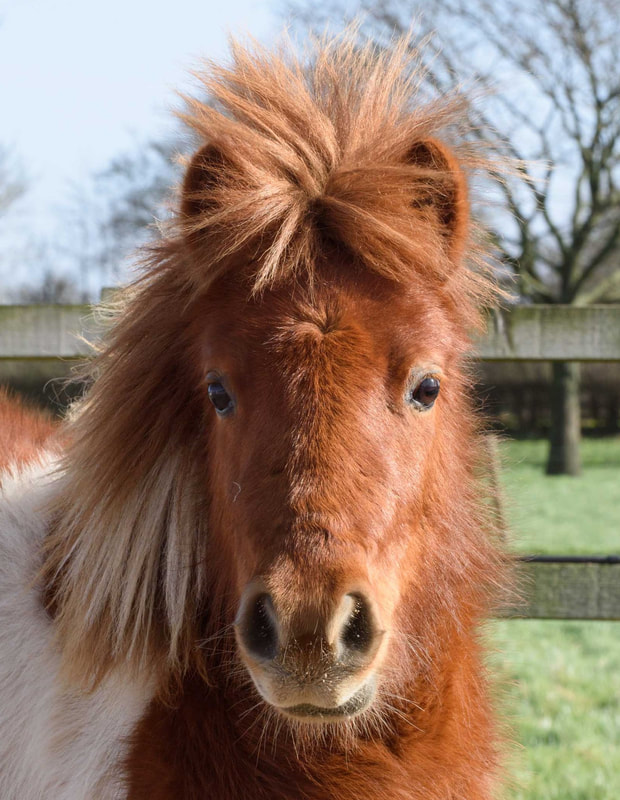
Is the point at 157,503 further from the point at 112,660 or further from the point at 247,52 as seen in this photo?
the point at 247,52

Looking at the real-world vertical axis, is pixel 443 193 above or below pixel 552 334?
above

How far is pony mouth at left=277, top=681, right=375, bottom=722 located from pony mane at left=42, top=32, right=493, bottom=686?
0.44 m

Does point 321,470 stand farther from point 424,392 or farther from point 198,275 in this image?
point 198,275

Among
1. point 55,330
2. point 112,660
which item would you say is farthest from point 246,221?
point 55,330

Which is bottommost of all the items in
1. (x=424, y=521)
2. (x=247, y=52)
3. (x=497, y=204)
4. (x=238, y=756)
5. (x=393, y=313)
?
(x=238, y=756)

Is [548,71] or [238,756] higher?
[548,71]

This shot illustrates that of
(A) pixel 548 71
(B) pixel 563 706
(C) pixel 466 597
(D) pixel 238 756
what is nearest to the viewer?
(D) pixel 238 756

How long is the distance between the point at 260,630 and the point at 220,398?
0.58 m

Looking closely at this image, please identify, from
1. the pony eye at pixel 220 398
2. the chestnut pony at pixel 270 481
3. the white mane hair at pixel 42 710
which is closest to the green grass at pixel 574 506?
the chestnut pony at pixel 270 481

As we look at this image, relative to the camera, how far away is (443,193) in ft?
6.95

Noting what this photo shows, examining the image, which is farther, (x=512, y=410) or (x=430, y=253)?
(x=512, y=410)

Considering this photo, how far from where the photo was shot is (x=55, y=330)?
11.5 ft

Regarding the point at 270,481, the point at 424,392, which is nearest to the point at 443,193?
the point at 424,392

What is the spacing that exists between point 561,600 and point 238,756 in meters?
1.84
